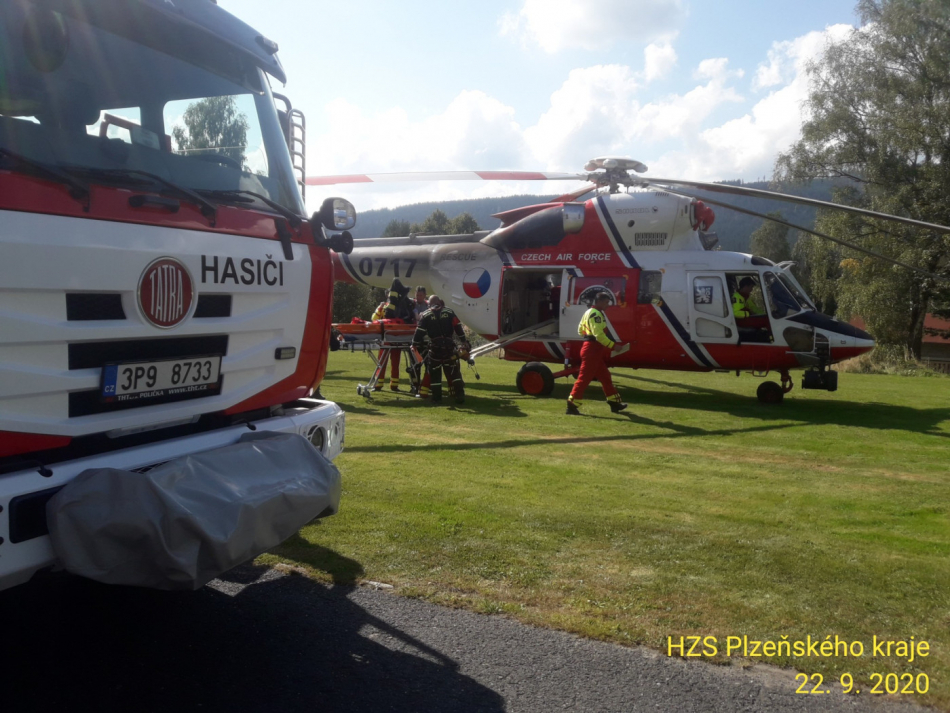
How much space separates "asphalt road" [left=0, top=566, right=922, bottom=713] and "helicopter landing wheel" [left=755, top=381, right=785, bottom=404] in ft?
29.7

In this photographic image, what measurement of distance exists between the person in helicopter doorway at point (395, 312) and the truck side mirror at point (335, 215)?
25.7 feet

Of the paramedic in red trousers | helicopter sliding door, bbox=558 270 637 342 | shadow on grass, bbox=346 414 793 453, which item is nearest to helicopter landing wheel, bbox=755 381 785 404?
shadow on grass, bbox=346 414 793 453

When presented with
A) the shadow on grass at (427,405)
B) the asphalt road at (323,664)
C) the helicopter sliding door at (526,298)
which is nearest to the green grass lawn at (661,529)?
the asphalt road at (323,664)

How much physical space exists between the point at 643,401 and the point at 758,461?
4.68 meters

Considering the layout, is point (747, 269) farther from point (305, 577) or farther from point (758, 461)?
point (305, 577)

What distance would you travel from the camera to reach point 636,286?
38.2ft

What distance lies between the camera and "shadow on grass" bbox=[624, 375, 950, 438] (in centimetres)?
966

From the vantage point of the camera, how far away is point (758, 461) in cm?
708

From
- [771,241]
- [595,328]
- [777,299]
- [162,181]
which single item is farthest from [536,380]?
[771,241]

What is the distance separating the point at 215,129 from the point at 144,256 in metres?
1.20

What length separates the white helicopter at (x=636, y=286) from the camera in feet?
36.1

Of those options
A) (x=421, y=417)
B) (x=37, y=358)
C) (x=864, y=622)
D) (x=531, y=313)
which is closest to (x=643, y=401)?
(x=531, y=313)

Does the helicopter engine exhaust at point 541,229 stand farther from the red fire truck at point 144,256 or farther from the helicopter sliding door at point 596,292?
the red fire truck at point 144,256

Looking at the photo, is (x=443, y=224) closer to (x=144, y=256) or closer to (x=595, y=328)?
(x=595, y=328)
